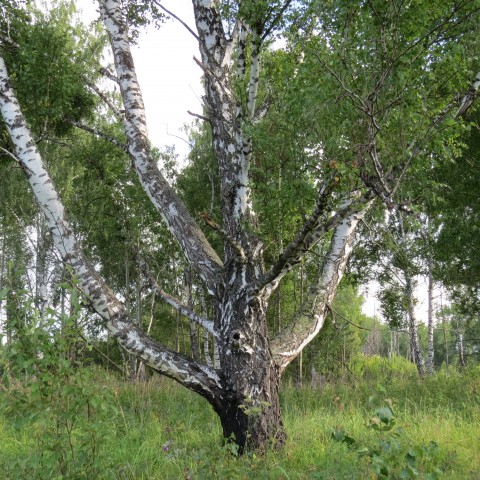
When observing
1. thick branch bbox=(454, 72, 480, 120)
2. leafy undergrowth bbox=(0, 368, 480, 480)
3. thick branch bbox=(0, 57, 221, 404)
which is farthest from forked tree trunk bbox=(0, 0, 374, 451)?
thick branch bbox=(454, 72, 480, 120)

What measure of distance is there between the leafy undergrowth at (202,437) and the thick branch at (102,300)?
20.6 inches

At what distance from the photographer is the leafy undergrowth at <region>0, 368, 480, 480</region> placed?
2863 mm

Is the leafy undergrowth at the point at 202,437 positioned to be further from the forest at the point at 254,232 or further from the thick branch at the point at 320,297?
the thick branch at the point at 320,297

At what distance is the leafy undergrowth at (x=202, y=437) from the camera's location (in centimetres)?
286

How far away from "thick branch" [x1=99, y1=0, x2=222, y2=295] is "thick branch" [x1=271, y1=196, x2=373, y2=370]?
1089 mm

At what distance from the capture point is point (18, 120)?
509cm

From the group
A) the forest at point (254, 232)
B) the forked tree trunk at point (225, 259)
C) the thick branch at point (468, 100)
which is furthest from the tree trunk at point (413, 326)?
the thick branch at point (468, 100)

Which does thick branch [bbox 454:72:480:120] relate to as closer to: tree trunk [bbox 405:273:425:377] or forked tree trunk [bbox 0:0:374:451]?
forked tree trunk [bbox 0:0:374:451]

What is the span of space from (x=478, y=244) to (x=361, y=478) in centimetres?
831

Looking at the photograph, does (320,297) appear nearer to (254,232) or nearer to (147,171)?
(254,232)

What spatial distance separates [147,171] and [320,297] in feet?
8.14

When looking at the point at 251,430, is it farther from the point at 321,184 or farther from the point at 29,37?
the point at 29,37

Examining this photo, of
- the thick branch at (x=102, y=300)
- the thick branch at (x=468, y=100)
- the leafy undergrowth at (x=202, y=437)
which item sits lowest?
the leafy undergrowth at (x=202, y=437)

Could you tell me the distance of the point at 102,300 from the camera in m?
4.71
